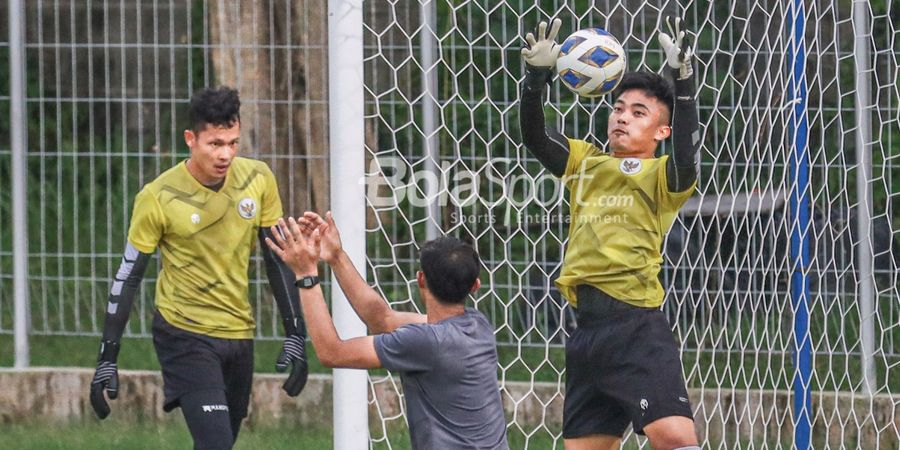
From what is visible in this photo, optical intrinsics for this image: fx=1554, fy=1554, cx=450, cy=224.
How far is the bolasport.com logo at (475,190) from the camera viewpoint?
23.8ft

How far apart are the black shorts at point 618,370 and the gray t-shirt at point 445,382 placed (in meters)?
0.82

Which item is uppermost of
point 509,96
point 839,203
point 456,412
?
point 509,96

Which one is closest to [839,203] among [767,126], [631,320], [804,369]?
[767,126]

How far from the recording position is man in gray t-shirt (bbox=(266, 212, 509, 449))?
438cm

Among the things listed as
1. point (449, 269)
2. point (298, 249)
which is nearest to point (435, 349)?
point (449, 269)

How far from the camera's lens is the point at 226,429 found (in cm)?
552

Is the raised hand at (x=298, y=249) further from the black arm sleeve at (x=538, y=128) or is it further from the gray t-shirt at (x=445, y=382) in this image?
the black arm sleeve at (x=538, y=128)

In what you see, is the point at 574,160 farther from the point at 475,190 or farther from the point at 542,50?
the point at 475,190

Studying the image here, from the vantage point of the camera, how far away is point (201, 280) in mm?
5633

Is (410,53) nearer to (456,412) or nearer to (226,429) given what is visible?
(226,429)

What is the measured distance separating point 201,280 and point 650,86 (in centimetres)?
175

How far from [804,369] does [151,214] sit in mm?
2881

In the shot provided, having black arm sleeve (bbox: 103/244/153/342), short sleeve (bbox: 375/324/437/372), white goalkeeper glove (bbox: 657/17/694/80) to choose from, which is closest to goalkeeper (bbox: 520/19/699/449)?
white goalkeeper glove (bbox: 657/17/694/80)

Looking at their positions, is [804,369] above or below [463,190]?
below
